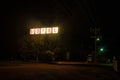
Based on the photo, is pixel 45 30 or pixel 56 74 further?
pixel 45 30

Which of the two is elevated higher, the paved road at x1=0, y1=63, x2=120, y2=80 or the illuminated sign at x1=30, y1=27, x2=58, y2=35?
the illuminated sign at x1=30, y1=27, x2=58, y2=35

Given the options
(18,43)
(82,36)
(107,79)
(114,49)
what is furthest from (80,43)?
(107,79)

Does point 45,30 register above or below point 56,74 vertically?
above

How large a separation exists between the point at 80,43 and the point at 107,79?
41328 mm

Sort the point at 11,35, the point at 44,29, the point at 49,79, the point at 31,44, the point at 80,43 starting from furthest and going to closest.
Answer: the point at 80,43, the point at 11,35, the point at 44,29, the point at 31,44, the point at 49,79

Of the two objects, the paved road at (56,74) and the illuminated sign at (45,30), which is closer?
the paved road at (56,74)

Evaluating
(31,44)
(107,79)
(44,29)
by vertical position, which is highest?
(44,29)

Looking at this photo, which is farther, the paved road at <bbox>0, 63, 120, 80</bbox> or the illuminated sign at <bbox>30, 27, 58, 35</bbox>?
the illuminated sign at <bbox>30, 27, 58, 35</bbox>

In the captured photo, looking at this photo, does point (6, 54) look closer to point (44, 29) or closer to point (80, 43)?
point (44, 29)

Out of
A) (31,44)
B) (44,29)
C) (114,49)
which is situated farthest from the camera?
(114,49)

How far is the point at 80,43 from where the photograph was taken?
2120 inches

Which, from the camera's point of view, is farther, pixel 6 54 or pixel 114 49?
pixel 114 49

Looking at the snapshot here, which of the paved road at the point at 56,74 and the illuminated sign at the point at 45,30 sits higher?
the illuminated sign at the point at 45,30

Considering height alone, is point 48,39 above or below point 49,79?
above
